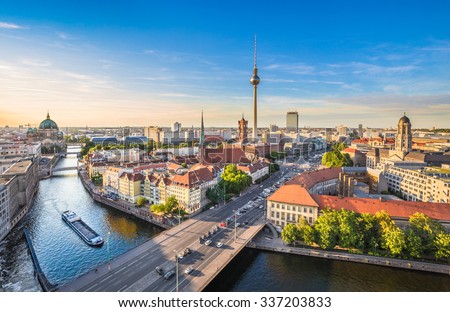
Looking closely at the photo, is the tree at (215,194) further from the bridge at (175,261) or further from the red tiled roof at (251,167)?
the red tiled roof at (251,167)

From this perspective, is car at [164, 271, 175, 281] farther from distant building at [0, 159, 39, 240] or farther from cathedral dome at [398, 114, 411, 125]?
cathedral dome at [398, 114, 411, 125]

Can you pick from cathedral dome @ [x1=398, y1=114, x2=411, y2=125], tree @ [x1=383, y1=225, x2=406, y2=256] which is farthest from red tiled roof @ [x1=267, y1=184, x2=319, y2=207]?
cathedral dome @ [x1=398, y1=114, x2=411, y2=125]

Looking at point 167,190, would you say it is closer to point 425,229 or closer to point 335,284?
point 335,284

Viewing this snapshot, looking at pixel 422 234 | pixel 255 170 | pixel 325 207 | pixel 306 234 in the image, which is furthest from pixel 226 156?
pixel 422 234

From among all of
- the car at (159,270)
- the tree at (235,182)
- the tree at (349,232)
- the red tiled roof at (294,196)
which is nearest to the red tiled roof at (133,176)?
the tree at (235,182)

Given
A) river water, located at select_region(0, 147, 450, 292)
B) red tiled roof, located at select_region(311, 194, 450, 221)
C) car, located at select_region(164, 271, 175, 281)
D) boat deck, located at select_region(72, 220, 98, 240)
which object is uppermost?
red tiled roof, located at select_region(311, 194, 450, 221)

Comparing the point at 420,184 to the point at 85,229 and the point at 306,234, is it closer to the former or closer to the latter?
the point at 306,234
